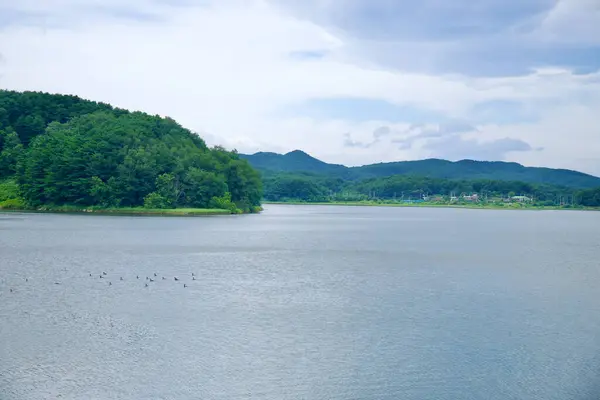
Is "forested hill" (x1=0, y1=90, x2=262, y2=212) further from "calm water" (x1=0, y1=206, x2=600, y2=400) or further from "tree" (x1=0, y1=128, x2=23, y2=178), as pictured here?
"calm water" (x1=0, y1=206, x2=600, y2=400)

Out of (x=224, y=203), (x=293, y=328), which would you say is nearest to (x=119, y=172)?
(x=224, y=203)

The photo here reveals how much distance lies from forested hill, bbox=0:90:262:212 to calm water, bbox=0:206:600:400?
77.7 m

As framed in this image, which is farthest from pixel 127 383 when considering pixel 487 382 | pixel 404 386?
pixel 487 382

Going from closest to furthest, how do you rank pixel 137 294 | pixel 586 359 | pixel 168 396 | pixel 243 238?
pixel 168 396 < pixel 586 359 < pixel 137 294 < pixel 243 238

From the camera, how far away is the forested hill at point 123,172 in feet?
428

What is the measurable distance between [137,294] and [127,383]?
52.4ft

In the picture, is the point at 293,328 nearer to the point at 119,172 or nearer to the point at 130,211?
the point at 130,211

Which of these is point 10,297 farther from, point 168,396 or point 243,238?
point 243,238

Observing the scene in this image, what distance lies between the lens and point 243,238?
74.6 m

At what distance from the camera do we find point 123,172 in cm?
12938

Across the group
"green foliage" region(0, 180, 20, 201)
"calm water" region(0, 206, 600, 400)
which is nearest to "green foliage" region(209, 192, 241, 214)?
"green foliage" region(0, 180, 20, 201)

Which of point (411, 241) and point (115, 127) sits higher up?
point (115, 127)

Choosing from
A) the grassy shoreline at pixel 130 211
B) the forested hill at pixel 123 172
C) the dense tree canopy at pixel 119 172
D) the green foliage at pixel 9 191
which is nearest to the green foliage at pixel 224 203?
the forested hill at pixel 123 172

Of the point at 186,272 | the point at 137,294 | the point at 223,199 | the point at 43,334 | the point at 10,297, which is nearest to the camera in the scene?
the point at 43,334
